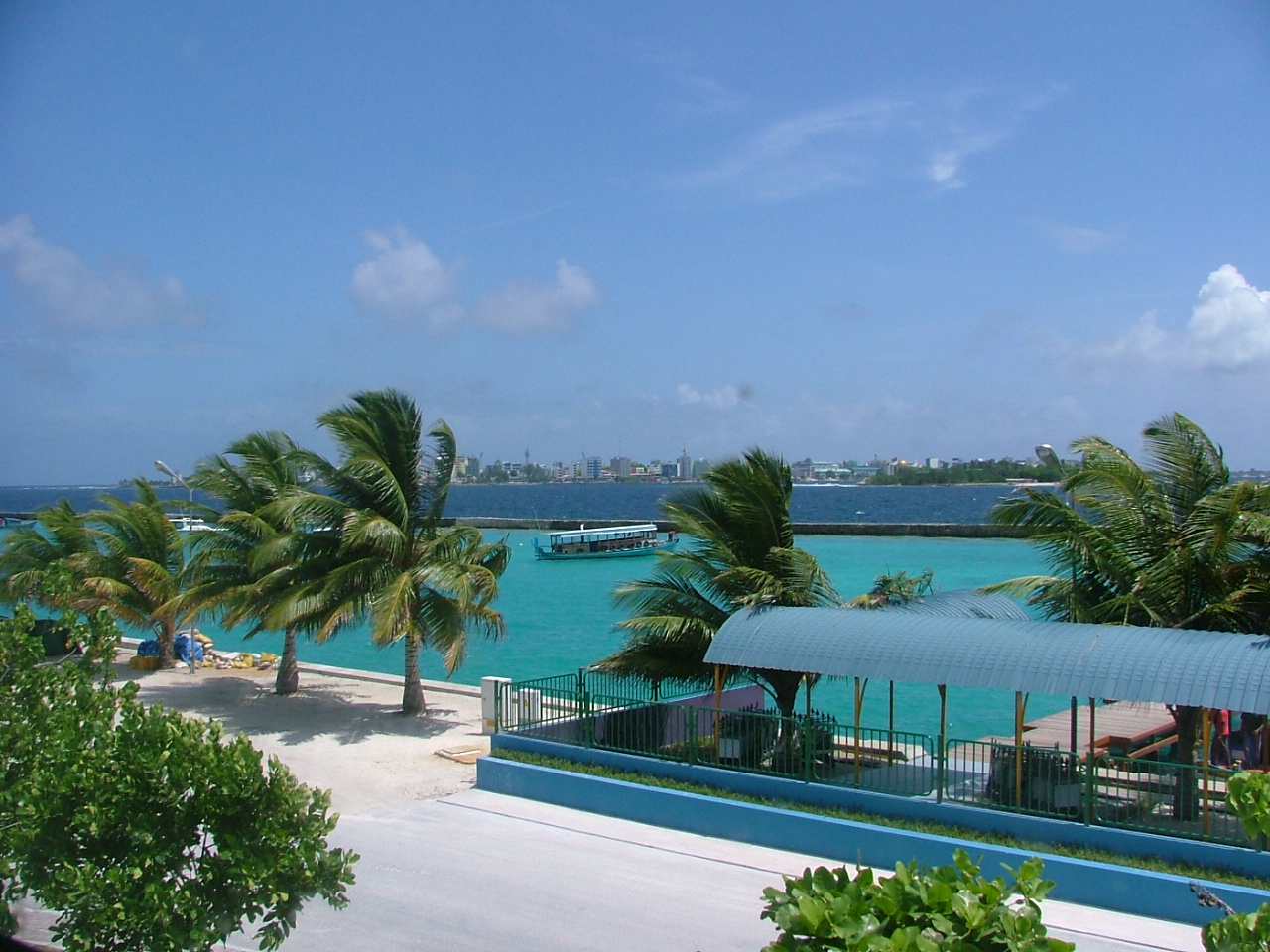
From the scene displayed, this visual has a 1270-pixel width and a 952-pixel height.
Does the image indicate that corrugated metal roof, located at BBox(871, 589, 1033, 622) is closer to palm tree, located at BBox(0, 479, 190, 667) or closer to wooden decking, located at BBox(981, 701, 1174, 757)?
wooden decking, located at BBox(981, 701, 1174, 757)

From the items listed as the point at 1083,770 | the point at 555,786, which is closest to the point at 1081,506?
the point at 1083,770

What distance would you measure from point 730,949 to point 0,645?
634 centimetres

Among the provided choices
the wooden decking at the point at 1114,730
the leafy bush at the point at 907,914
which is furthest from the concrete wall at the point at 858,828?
the leafy bush at the point at 907,914

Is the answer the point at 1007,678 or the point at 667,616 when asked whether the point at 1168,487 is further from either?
the point at 667,616

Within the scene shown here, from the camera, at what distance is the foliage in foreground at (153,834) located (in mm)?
5805

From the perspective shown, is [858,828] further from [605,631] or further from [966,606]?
[605,631]

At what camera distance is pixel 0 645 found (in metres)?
6.90

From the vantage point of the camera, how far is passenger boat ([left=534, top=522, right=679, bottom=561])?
7800 cm

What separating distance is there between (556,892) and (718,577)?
5.41 metres

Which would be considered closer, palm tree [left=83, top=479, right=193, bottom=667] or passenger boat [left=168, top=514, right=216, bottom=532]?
passenger boat [left=168, top=514, right=216, bottom=532]

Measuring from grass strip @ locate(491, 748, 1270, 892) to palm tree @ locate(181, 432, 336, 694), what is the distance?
19.4ft

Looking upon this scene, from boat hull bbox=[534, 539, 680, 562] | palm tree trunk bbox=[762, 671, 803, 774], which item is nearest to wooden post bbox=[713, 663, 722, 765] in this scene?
palm tree trunk bbox=[762, 671, 803, 774]

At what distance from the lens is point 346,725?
19438 mm

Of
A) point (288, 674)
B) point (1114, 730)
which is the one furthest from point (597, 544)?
point (1114, 730)
